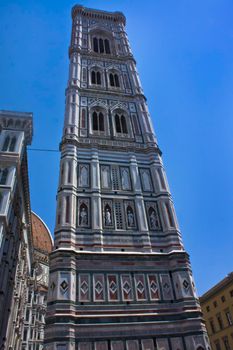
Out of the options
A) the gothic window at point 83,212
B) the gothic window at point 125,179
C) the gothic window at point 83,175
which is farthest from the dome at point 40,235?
the gothic window at point 83,212

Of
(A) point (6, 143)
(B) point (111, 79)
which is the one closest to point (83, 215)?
(A) point (6, 143)

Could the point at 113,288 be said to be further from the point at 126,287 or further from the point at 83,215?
the point at 83,215

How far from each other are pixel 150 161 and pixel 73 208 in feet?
20.6

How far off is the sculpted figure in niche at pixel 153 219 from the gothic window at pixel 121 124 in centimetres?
694

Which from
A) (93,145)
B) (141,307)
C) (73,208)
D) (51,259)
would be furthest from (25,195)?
(141,307)

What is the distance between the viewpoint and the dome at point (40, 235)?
4884 centimetres

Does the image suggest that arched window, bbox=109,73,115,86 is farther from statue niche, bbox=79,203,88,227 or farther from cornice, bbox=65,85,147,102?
statue niche, bbox=79,203,88,227

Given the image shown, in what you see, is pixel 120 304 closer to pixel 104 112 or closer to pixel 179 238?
pixel 179 238

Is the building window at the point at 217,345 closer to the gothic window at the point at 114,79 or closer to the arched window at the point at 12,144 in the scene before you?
the gothic window at the point at 114,79

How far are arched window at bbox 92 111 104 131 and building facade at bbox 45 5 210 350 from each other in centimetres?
8

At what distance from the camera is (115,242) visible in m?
14.5

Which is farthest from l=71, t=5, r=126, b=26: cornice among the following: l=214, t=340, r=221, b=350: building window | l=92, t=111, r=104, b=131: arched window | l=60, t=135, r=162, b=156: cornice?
l=214, t=340, r=221, b=350: building window

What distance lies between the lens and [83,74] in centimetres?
2506

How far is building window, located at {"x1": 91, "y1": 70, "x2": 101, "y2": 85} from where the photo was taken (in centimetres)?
2486
